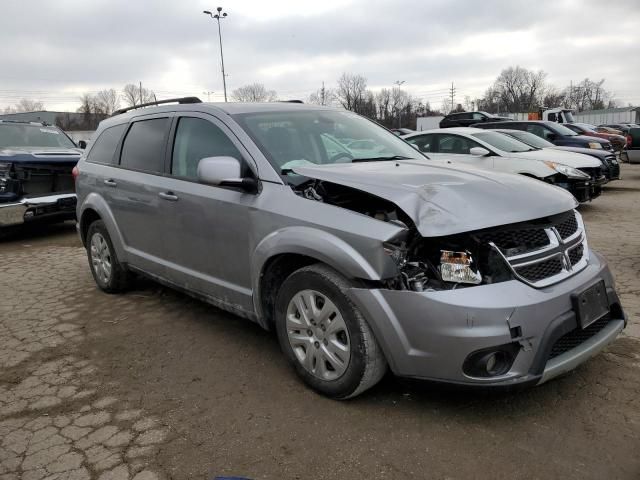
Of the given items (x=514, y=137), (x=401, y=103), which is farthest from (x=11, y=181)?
(x=401, y=103)

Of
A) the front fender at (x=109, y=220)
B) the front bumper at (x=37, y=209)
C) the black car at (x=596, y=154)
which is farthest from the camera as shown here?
the black car at (x=596, y=154)

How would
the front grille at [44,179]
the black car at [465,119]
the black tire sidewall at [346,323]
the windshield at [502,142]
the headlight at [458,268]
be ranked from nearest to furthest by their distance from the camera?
the headlight at [458,268] → the black tire sidewall at [346,323] → the front grille at [44,179] → the windshield at [502,142] → the black car at [465,119]

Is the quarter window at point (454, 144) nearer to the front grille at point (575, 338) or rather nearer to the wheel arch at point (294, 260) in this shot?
the front grille at point (575, 338)

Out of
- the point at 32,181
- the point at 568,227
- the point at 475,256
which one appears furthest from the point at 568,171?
the point at 32,181

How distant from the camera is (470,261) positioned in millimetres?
2666

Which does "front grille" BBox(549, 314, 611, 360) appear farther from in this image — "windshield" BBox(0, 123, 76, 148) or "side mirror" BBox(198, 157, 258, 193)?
"windshield" BBox(0, 123, 76, 148)

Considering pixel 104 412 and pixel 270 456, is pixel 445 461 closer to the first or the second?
pixel 270 456

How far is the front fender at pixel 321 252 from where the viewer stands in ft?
8.75

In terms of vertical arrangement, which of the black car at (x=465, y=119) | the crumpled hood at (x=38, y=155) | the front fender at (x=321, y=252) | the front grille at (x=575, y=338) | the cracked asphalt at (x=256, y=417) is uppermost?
the black car at (x=465, y=119)

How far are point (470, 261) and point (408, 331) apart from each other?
18.3 inches

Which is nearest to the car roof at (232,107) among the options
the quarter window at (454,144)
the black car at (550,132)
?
the quarter window at (454,144)

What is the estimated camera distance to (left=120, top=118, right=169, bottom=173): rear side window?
4.32m

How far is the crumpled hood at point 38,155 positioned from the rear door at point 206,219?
201 inches

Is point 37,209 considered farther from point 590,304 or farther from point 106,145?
point 590,304
